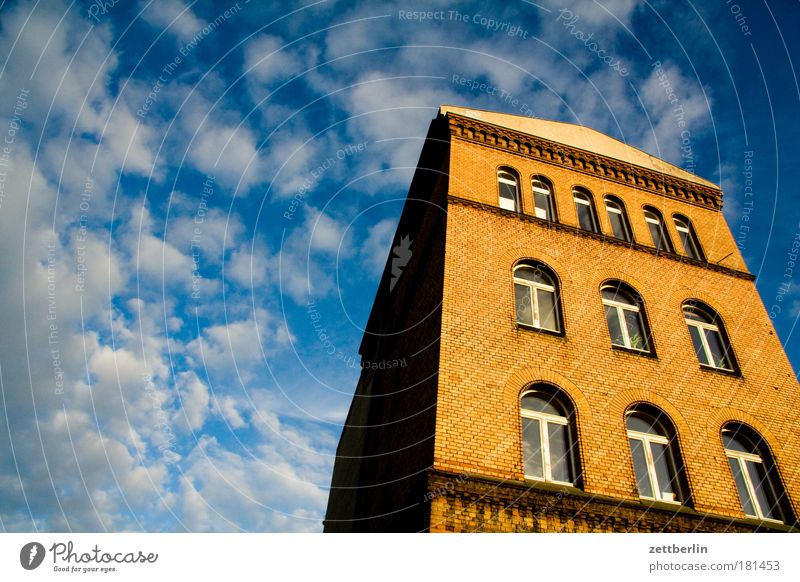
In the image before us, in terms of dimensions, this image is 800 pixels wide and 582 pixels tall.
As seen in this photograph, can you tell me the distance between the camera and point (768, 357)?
12.6 m

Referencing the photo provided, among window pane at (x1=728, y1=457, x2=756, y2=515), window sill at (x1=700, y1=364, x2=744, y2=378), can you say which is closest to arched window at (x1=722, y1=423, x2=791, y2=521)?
window pane at (x1=728, y1=457, x2=756, y2=515)

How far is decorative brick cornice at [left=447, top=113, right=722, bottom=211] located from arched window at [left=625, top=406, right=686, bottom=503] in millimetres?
8187

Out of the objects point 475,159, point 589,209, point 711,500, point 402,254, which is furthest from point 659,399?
point 402,254

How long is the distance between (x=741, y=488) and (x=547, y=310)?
5.25 metres

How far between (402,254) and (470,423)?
32.6 ft

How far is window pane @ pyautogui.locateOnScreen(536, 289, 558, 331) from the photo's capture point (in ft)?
37.9

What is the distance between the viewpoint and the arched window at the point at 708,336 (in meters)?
12.4

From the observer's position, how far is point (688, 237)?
15.5m

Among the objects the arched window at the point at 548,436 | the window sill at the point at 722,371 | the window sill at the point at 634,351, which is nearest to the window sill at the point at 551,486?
the arched window at the point at 548,436

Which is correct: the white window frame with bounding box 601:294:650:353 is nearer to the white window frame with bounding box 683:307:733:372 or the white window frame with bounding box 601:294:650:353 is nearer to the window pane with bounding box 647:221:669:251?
the white window frame with bounding box 683:307:733:372

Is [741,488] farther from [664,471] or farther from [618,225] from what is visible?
[618,225]

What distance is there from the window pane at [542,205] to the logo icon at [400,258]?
187 inches

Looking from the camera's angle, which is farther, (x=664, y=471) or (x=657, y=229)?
(x=657, y=229)
